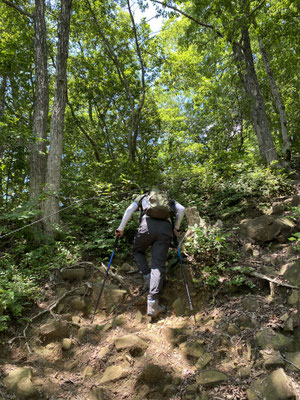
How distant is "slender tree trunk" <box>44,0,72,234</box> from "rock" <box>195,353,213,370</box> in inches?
172

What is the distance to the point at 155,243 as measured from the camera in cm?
434

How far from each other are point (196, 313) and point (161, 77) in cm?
1101

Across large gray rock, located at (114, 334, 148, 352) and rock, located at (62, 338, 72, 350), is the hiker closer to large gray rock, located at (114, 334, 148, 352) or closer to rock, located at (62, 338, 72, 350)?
large gray rock, located at (114, 334, 148, 352)

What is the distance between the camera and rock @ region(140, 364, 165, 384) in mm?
2838

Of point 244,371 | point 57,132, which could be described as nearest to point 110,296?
point 244,371

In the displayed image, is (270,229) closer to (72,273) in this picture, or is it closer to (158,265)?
(158,265)

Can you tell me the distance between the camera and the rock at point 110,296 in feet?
14.1

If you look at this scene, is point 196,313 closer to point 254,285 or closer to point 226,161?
point 254,285

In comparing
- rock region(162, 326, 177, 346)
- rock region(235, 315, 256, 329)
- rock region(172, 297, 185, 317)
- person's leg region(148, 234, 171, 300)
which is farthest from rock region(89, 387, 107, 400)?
rock region(235, 315, 256, 329)

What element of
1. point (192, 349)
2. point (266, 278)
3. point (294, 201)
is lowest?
point (192, 349)

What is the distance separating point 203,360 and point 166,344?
1.93 feet

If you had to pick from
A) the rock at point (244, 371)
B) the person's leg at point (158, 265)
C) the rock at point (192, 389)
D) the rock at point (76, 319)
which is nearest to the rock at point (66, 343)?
the rock at point (76, 319)

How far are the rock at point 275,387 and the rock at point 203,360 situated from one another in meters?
0.59

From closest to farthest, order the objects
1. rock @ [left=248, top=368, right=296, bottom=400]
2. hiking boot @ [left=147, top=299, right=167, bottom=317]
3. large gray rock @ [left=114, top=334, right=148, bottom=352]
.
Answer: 1. rock @ [left=248, top=368, right=296, bottom=400]
2. large gray rock @ [left=114, top=334, right=148, bottom=352]
3. hiking boot @ [left=147, top=299, right=167, bottom=317]
